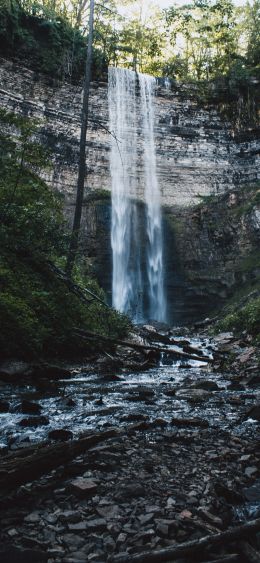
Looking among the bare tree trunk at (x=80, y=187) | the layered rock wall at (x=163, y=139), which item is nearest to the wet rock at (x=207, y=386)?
the bare tree trunk at (x=80, y=187)

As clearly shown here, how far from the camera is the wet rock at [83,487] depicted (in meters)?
2.46

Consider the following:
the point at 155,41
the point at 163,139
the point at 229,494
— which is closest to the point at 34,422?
the point at 229,494

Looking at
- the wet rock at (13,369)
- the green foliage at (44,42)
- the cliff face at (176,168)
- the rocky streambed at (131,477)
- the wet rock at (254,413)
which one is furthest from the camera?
the cliff face at (176,168)

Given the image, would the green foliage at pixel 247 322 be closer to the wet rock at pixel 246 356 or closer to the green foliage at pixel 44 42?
the wet rock at pixel 246 356

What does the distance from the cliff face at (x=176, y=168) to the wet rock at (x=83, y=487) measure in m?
24.6

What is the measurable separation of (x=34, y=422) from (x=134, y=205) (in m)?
26.4

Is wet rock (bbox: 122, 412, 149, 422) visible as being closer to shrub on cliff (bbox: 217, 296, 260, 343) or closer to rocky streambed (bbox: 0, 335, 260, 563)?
rocky streambed (bbox: 0, 335, 260, 563)

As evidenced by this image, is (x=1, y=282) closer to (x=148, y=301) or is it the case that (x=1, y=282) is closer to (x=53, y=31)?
(x=148, y=301)

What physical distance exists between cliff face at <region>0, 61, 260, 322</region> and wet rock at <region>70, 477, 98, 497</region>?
2457cm

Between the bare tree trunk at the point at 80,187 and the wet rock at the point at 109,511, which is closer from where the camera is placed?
the wet rock at the point at 109,511

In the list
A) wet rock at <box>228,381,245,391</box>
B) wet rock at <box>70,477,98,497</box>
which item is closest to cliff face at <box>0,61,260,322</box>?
wet rock at <box>228,381,245,391</box>

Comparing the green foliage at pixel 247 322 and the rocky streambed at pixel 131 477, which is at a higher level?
the green foliage at pixel 247 322

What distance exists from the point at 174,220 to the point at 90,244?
22.2 feet

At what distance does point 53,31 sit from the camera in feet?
91.2
